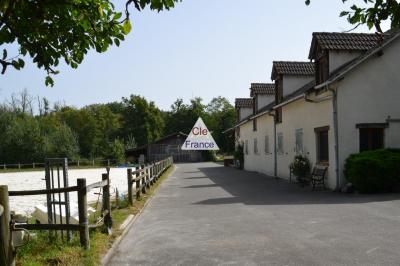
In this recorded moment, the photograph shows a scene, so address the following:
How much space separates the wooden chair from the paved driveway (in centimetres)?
282

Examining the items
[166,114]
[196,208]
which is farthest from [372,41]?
[166,114]

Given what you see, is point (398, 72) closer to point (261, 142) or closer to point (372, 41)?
point (372, 41)

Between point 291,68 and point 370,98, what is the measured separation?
29.1 ft

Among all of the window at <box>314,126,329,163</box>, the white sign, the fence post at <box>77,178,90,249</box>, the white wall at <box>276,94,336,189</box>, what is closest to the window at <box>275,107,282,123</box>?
the white wall at <box>276,94,336,189</box>

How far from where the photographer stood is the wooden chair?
17453 mm

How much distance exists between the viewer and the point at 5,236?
4.66 metres

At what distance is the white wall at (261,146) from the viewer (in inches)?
1075

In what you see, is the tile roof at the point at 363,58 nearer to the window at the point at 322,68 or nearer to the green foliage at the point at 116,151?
the window at the point at 322,68

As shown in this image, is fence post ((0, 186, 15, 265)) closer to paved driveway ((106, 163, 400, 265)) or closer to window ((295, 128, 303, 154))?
paved driveway ((106, 163, 400, 265))

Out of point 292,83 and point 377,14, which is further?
point 292,83

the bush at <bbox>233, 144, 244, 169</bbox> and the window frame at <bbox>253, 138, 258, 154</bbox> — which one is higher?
the window frame at <bbox>253, 138, 258, 154</bbox>

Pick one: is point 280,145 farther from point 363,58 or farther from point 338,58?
point 363,58

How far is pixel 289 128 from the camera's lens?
23.0 m

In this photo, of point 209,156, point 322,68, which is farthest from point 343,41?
point 209,156
